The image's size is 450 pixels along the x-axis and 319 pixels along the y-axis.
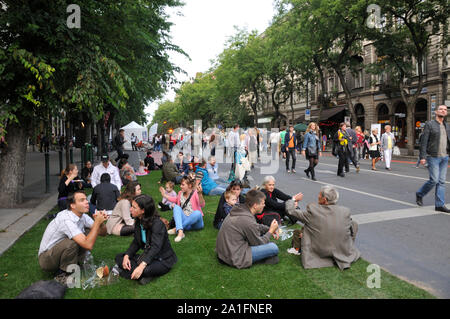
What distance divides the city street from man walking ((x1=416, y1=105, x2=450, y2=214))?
1.46 ft

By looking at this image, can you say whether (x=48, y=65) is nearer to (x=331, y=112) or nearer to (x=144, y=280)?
(x=144, y=280)

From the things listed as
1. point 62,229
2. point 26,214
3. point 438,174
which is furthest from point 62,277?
point 438,174

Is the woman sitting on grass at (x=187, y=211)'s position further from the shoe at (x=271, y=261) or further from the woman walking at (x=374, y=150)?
the woman walking at (x=374, y=150)

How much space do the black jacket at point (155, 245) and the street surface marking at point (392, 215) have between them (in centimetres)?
384

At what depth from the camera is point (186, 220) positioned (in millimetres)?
6277

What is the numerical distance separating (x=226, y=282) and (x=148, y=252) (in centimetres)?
93

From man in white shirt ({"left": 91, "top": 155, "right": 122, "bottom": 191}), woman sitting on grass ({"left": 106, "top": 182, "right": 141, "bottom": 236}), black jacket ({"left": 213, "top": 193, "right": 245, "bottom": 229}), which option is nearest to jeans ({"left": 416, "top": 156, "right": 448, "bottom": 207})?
black jacket ({"left": 213, "top": 193, "right": 245, "bottom": 229})

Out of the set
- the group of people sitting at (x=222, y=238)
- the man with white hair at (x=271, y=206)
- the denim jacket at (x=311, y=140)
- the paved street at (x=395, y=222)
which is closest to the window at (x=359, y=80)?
the paved street at (x=395, y=222)

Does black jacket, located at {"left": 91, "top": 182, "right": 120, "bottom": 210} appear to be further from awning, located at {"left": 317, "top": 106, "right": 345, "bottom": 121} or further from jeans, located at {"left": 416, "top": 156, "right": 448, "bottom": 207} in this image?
awning, located at {"left": 317, "top": 106, "right": 345, "bottom": 121}

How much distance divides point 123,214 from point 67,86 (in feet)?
13.0

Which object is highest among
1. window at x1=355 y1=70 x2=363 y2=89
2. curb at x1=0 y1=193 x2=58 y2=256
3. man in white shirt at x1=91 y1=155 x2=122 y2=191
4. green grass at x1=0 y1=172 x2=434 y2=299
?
window at x1=355 y1=70 x2=363 y2=89

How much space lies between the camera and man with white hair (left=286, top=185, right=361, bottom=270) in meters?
4.50
